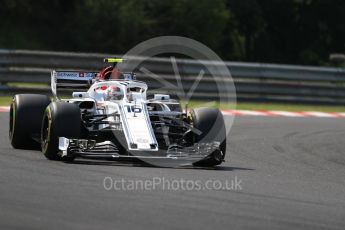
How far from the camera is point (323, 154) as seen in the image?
41.2 ft

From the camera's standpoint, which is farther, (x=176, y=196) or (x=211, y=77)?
(x=211, y=77)

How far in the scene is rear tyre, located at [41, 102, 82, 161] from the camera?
10180 mm

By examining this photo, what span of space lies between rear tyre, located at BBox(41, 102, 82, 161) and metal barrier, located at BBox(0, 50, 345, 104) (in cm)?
902

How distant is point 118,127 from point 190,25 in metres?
22.1

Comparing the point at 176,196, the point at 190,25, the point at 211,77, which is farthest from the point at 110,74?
the point at 190,25

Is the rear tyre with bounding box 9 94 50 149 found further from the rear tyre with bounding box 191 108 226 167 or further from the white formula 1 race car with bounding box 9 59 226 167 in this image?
the rear tyre with bounding box 191 108 226 167

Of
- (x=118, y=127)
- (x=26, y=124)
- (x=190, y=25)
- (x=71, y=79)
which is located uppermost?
(x=190, y=25)

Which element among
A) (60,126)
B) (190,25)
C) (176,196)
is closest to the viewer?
(176,196)

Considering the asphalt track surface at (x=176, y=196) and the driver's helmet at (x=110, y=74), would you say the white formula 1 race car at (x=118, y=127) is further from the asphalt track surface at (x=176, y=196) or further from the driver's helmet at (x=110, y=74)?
the asphalt track surface at (x=176, y=196)

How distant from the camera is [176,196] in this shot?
7.83 meters

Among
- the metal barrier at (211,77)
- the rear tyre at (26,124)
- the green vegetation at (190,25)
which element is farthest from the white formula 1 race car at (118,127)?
the green vegetation at (190,25)

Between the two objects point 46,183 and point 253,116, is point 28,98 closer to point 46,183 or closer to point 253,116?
point 46,183

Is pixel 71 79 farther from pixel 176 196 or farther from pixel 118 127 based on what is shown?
pixel 176 196

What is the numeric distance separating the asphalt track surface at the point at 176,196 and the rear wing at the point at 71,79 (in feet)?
3.53
